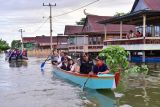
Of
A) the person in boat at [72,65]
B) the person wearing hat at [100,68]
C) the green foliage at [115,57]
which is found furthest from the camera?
the green foliage at [115,57]

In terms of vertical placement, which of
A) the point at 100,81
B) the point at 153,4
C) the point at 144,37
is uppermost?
the point at 153,4

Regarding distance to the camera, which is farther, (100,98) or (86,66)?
(86,66)

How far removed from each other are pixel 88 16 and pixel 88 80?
1548 inches

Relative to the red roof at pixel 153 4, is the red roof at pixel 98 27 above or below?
below

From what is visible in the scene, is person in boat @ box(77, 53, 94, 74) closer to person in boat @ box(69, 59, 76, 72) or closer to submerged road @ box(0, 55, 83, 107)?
submerged road @ box(0, 55, 83, 107)

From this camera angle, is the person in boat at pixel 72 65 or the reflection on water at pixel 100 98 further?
the person in boat at pixel 72 65

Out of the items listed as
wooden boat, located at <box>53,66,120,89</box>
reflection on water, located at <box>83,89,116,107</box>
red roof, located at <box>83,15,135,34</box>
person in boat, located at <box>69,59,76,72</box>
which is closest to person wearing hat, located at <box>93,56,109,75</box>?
A: wooden boat, located at <box>53,66,120,89</box>

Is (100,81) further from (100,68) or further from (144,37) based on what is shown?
(144,37)

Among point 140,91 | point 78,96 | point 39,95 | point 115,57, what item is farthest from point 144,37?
point 39,95

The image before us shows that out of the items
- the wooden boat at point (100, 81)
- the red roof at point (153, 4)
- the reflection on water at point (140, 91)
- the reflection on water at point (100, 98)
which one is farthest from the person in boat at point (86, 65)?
the red roof at point (153, 4)

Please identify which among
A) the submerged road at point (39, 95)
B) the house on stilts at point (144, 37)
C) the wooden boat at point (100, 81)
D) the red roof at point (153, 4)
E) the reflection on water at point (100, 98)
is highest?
the red roof at point (153, 4)

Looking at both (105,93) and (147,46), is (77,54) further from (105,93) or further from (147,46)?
(105,93)

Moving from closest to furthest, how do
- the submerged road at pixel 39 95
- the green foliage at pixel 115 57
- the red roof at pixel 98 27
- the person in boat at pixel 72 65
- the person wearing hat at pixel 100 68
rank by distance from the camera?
the submerged road at pixel 39 95, the person wearing hat at pixel 100 68, the person in boat at pixel 72 65, the green foliage at pixel 115 57, the red roof at pixel 98 27

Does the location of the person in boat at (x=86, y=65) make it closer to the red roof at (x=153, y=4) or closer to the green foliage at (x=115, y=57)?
the green foliage at (x=115, y=57)
